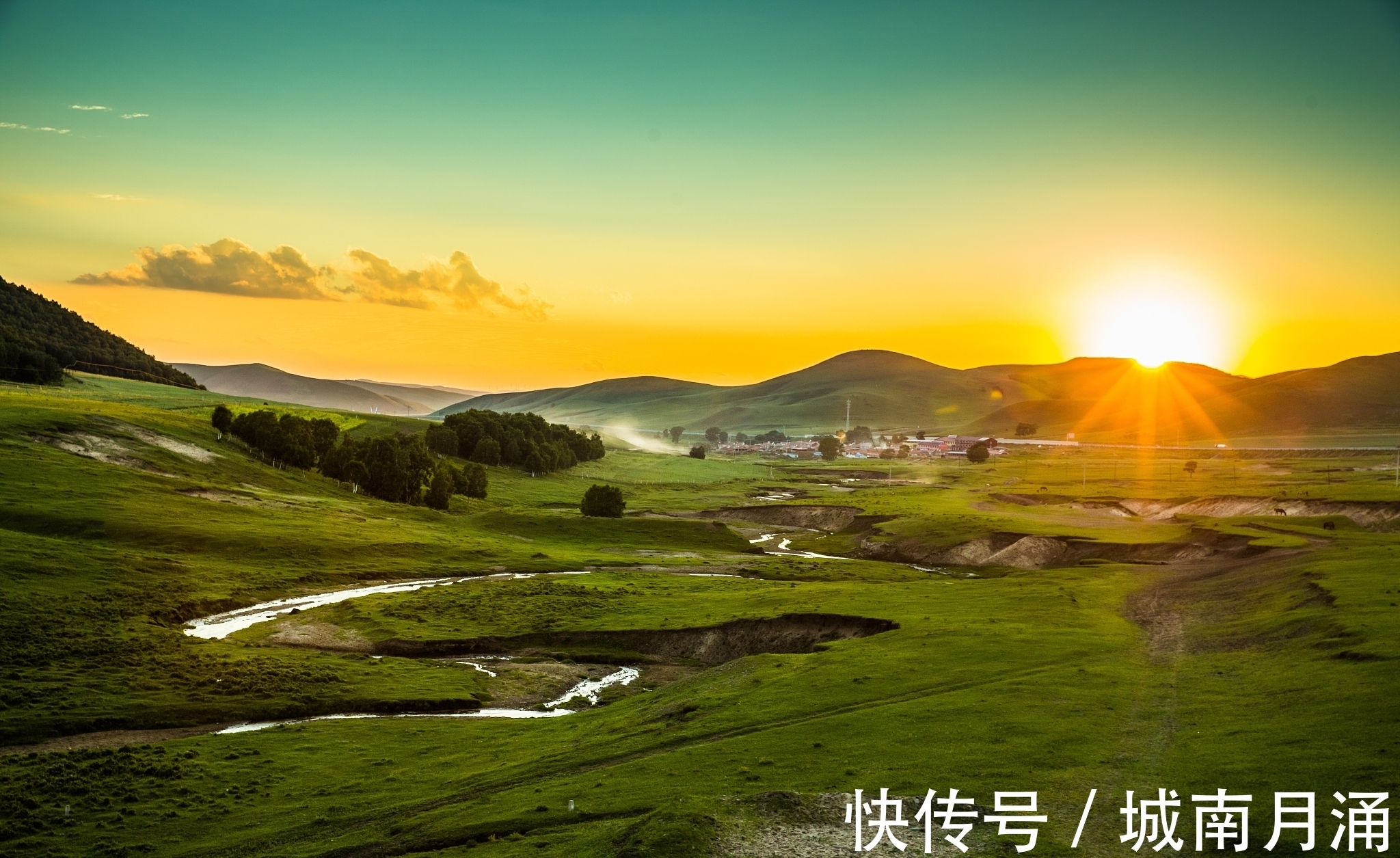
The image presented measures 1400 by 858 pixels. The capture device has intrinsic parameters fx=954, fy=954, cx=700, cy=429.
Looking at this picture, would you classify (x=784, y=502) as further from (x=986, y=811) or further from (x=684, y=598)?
(x=986, y=811)

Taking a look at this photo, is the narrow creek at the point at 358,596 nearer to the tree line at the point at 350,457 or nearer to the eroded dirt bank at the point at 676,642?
the eroded dirt bank at the point at 676,642

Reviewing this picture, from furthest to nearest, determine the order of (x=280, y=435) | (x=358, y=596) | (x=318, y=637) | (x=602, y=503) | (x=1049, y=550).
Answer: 1. (x=280, y=435)
2. (x=602, y=503)
3. (x=1049, y=550)
4. (x=358, y=596)
5. (x=318, y=637)

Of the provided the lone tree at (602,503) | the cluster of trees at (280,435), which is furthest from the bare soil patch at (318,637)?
the cluster of trees at (280,435)

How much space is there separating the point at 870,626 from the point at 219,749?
137 ft

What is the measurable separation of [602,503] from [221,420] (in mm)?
65530

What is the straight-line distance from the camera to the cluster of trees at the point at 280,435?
506 ft

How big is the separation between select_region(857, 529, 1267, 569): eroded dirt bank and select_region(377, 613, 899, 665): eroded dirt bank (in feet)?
162

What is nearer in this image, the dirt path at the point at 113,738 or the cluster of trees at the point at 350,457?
the dirt path at the point at 113,738

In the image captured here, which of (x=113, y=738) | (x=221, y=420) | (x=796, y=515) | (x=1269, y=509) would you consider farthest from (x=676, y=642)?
(x=221, y=420)

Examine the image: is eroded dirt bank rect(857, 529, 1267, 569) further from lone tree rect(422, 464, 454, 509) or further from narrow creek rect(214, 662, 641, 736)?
narrow creek rect(214, 662, 641, 736)

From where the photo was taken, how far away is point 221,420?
158 meters

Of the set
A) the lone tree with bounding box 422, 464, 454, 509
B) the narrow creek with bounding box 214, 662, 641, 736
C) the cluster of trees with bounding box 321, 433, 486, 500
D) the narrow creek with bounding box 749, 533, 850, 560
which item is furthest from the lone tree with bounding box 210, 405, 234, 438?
the narrow creek with bounding box 214, 662, 641, 736

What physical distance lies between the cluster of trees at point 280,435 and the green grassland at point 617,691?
43145mm

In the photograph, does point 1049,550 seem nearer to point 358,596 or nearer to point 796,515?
point 796,515
